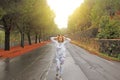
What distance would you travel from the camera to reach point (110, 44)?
3238 cm

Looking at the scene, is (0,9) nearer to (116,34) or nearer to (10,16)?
(10,16)

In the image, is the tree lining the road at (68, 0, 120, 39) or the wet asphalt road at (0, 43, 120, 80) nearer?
the wet asphalt road at (0, 43, 120, 80)

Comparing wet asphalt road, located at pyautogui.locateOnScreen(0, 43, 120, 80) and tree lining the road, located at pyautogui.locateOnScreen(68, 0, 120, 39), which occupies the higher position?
tree lining the road, located at pyautogui.locateOnScreen(68, 0, 120, 39)

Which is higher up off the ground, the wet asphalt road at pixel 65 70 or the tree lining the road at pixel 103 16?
the tree lining the road at pixel 103 16

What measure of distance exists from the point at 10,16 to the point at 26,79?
2535cm

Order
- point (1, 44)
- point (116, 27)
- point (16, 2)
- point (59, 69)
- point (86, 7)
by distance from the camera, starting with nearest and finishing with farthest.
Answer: point (59, 69)
point (16, 2)
point (116, 27)
point (1, 44)
point (86, 7)

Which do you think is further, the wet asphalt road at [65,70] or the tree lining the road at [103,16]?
the tree lining the road at [103,16]

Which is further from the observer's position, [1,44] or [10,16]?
[1,44]

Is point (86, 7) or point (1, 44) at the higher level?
point (86, 7)

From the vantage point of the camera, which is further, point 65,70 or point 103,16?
point 103,16

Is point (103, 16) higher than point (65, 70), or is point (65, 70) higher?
point (103, 16)

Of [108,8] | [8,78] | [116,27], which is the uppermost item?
[108,8]

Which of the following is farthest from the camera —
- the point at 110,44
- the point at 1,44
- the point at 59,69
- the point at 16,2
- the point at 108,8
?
the point at 108,8

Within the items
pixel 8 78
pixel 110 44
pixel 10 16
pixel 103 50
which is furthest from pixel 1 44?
pixel 8 78
